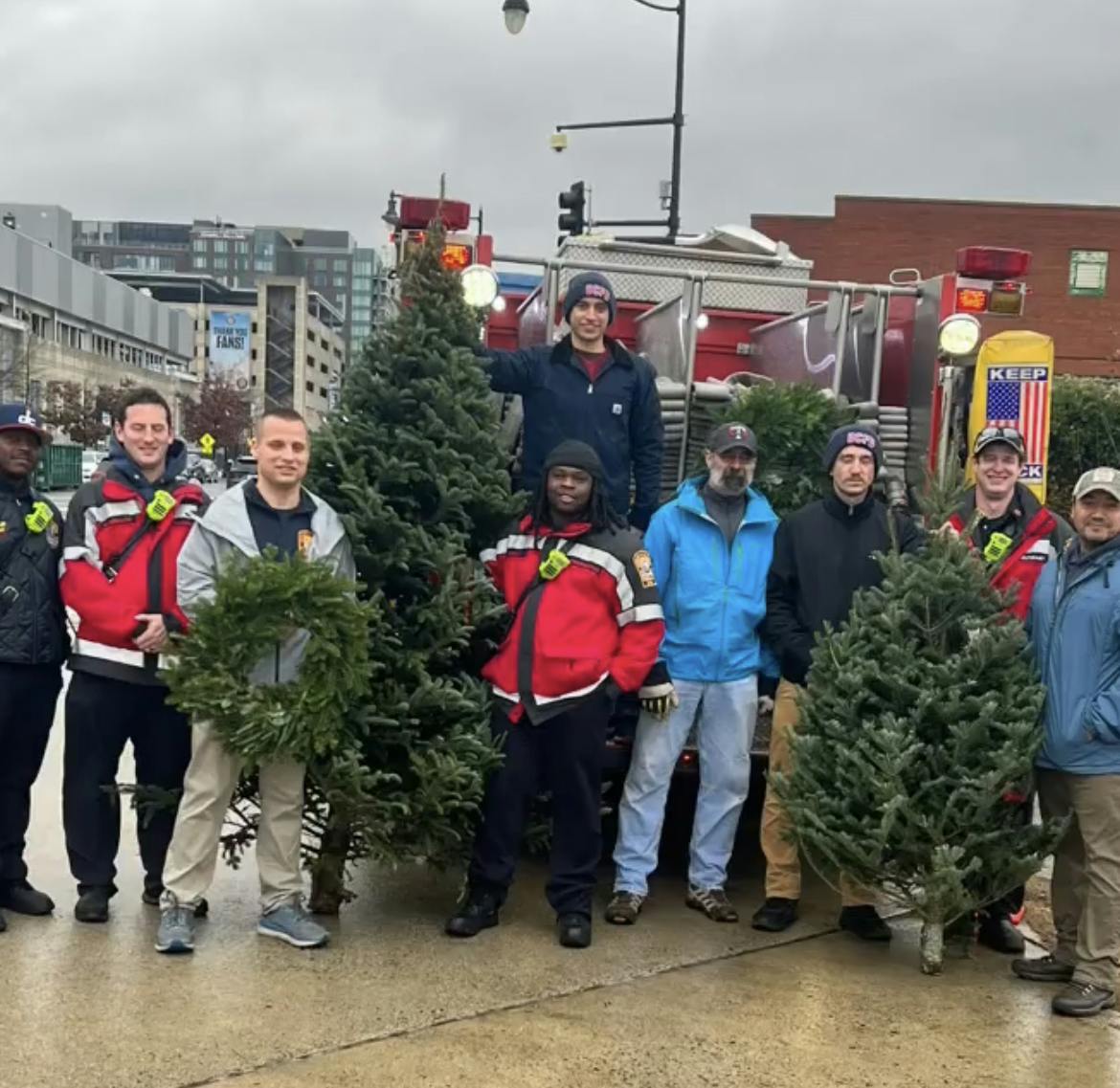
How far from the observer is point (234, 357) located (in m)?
128

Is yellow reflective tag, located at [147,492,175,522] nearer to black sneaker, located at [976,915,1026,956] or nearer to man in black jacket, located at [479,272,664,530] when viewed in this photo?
→ man in black jacket, located at [479,272,664,530]

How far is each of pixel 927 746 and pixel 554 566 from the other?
1472mm

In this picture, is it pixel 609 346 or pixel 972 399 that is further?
pixel 972 399

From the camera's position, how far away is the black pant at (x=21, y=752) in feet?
15.9

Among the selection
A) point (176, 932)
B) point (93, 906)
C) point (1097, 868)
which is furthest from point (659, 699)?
point (93, 906)

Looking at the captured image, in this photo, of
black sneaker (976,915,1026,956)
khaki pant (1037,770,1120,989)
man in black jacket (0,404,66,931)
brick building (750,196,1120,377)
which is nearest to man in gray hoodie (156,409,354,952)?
man in black jacket (0,404,66,931)

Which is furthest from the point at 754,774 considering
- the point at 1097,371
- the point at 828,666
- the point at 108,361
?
the point at 108,361

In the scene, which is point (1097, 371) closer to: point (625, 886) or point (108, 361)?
point (625, 886)

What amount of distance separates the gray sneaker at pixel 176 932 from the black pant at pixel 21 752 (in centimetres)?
73

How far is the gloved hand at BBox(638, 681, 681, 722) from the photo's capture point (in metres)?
4.98

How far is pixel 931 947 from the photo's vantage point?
15.3ft

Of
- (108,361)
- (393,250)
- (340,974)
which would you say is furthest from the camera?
(108,361)

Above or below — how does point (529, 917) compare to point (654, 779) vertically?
below

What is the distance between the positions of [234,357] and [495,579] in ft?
420
